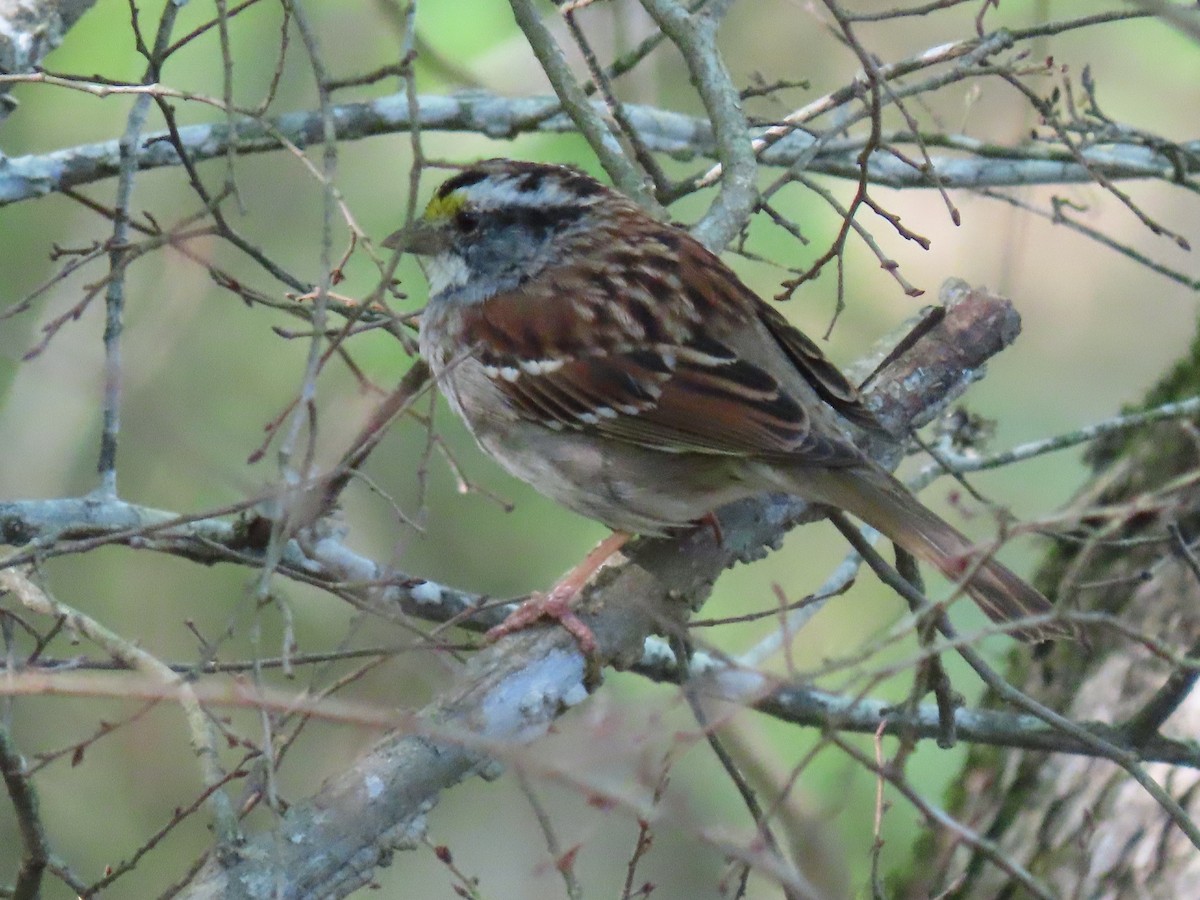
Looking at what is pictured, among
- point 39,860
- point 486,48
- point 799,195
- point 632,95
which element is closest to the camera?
point 39,860

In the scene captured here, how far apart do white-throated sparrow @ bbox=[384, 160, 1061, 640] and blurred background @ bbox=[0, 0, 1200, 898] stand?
1353 mm

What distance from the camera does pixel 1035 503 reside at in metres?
6.97

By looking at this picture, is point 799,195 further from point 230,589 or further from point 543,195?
point 230,589

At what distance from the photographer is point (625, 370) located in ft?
12.0

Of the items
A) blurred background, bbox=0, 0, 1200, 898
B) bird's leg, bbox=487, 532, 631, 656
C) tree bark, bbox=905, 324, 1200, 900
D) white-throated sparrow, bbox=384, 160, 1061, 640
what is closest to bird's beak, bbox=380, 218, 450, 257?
white-throated sparrow, bbox=384, 160, 1061, 640

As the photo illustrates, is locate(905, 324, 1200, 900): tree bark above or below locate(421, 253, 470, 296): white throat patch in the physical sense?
below

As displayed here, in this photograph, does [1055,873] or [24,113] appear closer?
[1055,873]

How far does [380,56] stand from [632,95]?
2.02 meters

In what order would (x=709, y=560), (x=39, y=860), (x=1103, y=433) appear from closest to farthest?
(x=39, y=860)
(x=709, y=560)
(x=1103, y=433)

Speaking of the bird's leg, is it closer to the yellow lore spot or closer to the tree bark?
the yellow lore spot

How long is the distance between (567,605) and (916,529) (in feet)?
2.69

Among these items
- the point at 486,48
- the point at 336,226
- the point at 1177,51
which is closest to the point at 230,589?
the point at 336,226

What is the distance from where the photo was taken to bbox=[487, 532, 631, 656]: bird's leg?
2961mm

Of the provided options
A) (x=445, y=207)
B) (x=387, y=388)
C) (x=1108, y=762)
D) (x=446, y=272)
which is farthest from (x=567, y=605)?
(x=387, y=388)
